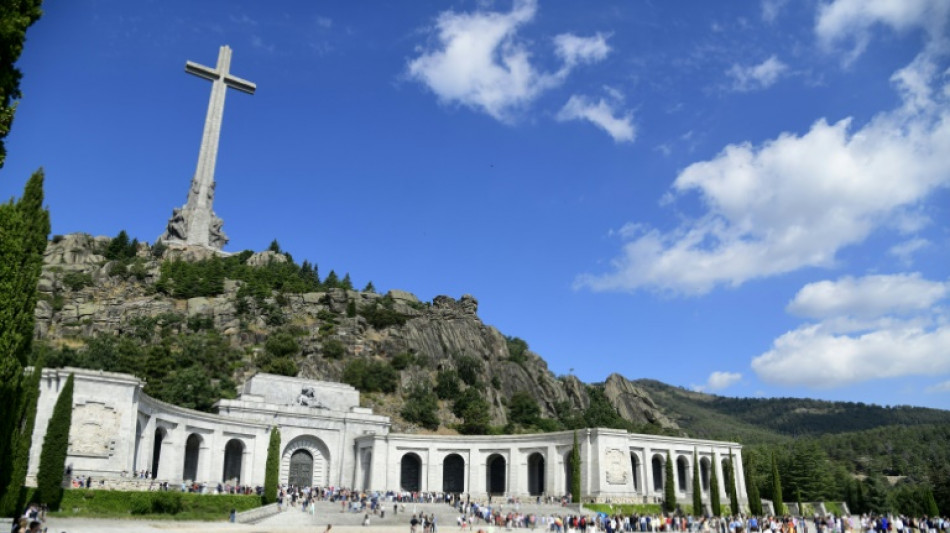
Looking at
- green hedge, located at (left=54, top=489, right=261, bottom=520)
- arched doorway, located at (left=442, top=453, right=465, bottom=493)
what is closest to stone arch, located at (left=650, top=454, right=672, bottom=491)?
arched doorway, located at (left=442, top=453, right=465, bottom=493)

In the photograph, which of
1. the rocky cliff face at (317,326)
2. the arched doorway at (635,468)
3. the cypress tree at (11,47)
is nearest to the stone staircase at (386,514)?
the arched doorway at (635,468)

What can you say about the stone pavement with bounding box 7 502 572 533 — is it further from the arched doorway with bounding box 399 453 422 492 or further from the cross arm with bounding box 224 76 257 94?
the cross arm with bounding box 224 76 257 94

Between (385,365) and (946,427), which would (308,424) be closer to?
(385,365)

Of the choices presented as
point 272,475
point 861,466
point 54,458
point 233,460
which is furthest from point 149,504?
point 861,466

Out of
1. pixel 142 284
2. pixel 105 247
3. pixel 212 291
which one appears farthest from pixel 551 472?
pixel 105 247

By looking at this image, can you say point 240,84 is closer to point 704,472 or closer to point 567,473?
point 567,473

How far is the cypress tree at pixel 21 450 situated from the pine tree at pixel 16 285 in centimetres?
312

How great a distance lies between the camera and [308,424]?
5516 cm

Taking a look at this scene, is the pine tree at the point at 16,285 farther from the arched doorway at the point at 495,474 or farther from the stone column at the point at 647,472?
the stone column at the point at 647,472

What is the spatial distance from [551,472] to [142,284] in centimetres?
6498

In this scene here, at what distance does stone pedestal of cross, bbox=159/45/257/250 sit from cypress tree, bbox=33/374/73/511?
246ft

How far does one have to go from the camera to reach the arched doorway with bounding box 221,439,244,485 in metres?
50.8

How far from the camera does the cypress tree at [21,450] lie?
21.8 metres

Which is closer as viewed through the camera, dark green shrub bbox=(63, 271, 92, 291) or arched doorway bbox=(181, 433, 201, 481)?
arched doorway bbox=(181, 433, 201, 481)
